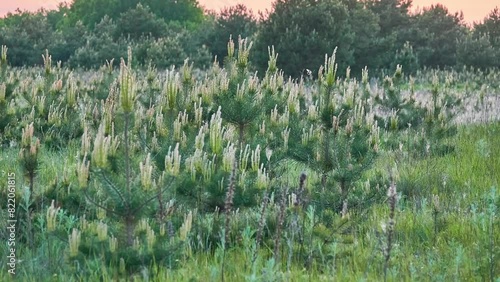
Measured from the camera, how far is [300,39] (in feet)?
102

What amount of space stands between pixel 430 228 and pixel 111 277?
3.01 metres

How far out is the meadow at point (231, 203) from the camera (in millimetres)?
3951

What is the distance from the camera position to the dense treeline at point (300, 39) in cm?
3181

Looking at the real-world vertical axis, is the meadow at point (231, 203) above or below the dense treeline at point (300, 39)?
below

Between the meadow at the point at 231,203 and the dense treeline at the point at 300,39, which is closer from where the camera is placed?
the meadow at the point at 231,203

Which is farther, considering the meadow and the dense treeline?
the dense treeline

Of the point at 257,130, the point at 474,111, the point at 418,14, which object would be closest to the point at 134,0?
the point at 418,14

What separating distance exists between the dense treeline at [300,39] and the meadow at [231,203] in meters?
23.5

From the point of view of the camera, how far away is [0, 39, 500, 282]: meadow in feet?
13.0

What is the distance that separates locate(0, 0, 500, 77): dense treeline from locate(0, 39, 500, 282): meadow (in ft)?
77.2

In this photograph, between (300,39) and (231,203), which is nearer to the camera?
(231,203)

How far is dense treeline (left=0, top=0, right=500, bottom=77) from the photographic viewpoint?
1252 inches

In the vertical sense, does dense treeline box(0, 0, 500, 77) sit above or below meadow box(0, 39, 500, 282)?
above

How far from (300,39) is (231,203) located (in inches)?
1097
